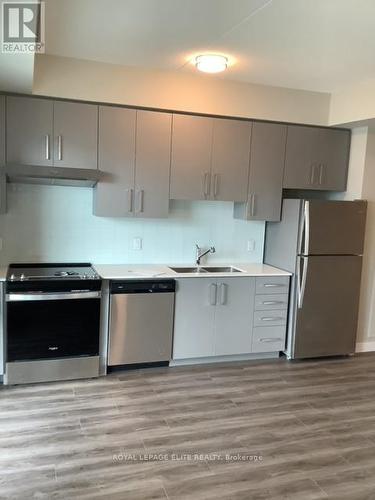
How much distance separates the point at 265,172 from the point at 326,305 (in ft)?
4.74

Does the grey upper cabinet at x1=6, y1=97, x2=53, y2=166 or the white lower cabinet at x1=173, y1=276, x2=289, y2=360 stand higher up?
the grey upper cabinet at x1=6, y1=97, x2=53, y2=166

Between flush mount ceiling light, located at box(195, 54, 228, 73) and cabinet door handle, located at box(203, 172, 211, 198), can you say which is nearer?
Answer: flush mount ceiling light, located at box(195, 54, 228, 73)

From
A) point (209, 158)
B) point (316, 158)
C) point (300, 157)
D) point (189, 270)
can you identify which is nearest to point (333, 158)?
point (316, 158)

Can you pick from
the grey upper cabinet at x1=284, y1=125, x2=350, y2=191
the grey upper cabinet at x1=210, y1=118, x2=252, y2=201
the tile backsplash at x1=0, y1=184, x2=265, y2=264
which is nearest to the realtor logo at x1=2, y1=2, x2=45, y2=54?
the tile backsplash at x1=0, y1=184, x2=265, y2=264

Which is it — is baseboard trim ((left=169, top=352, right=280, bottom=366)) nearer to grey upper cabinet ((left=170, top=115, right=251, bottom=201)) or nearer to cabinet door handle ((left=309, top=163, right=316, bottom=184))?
grey upper cabinet ((left=170, top=115, right=251, bottom=201))

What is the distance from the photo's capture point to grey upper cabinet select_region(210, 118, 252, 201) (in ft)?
13.5

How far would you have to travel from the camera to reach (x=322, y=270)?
4.21 m

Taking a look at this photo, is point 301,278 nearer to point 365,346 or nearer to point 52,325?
point 365,346

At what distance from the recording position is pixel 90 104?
3.71 m

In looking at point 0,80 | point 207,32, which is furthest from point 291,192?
point 0,80

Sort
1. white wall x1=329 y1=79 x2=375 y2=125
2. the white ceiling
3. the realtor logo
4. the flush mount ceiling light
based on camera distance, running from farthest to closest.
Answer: white wall x1=329 y1=79 x2=375 y2=125
the flush mount ceiling light
the white ceiling
the realtor logo

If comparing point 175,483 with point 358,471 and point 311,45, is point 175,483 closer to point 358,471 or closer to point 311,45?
point 358,471

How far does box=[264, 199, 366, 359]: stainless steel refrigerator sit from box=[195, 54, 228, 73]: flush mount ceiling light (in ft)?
4.73

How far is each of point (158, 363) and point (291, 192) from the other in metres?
2.35
